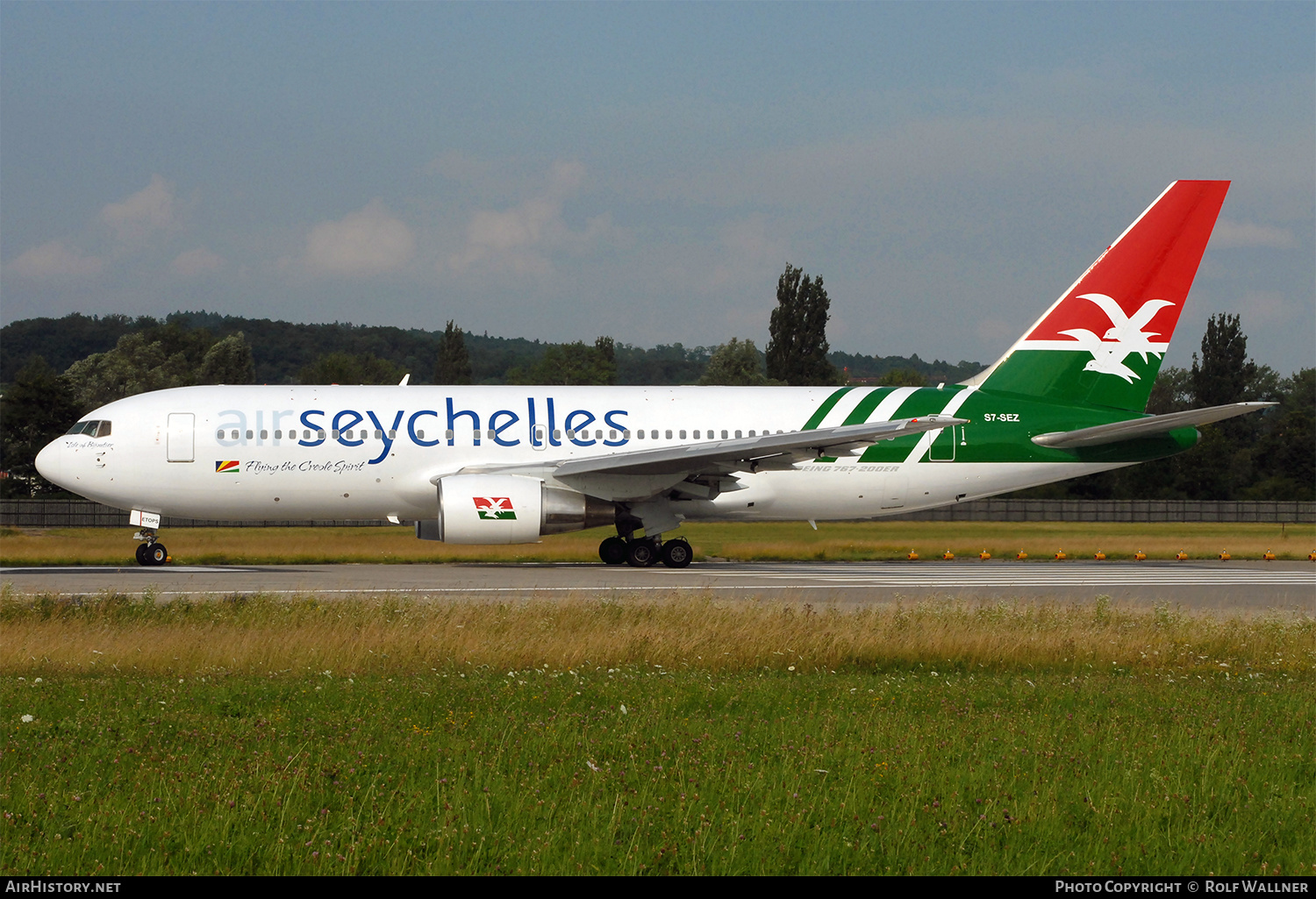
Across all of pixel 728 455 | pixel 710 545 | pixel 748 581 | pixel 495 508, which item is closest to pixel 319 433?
pixel 495 508

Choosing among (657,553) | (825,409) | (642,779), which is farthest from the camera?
(825,409)

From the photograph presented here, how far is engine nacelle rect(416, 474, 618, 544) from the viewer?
2055 cm

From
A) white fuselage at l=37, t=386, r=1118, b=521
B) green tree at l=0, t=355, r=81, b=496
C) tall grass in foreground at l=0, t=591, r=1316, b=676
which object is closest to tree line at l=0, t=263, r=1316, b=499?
green tree at l=0, t=355, r=81, b=496

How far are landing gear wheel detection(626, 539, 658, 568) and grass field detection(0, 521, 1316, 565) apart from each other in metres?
1.76

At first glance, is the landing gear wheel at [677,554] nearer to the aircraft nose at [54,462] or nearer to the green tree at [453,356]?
the aircraft nose at [54,462]

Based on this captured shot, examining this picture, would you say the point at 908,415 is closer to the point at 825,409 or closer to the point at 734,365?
the point at 825,409

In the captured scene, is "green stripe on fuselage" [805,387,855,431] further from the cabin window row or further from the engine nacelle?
the engine nacelle

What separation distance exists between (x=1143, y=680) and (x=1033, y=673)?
2.71 ft

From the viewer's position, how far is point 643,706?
7625 millimetres

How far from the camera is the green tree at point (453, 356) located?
84375 mm

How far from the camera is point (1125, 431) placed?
23594 millimetres

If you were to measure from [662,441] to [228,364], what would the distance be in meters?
52.3

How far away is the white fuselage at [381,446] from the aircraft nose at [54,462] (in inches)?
0.9
